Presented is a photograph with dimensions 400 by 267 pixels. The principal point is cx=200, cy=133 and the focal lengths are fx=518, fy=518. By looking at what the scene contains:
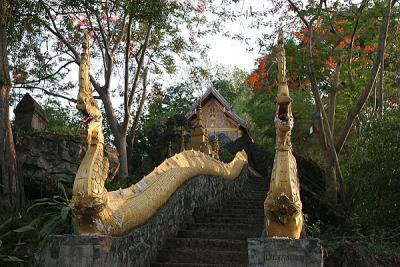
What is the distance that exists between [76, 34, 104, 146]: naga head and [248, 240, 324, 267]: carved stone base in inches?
73.6

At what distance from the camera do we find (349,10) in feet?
45.3

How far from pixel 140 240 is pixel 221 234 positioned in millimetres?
1731

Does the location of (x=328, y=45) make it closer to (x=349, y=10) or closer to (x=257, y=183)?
(x=349, y=10)

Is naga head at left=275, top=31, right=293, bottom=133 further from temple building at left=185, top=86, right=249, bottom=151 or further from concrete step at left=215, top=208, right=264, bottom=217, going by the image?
temple building at left=185, top=86, right=249, bottom=151

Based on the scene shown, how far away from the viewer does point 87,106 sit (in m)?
5.04

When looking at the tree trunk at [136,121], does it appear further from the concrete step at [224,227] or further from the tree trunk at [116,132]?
the concrete step at [224,227]

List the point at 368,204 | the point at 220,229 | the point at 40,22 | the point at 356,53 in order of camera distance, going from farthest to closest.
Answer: the point at 356,53 → the point at 40,22 → the point at 368,204 → the point at 220,229

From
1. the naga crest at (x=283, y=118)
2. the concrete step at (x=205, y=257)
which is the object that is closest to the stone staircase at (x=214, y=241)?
the concrete step at (x=205, y=257)

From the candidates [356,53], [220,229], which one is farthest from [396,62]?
[220,229]

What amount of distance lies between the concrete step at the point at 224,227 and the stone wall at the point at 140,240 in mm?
197

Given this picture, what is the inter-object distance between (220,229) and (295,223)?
326 centimetres

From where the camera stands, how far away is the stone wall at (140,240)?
485cm

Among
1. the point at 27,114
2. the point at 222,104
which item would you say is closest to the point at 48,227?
the point at 27,114

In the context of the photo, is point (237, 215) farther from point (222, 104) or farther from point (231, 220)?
point (222, 104)
